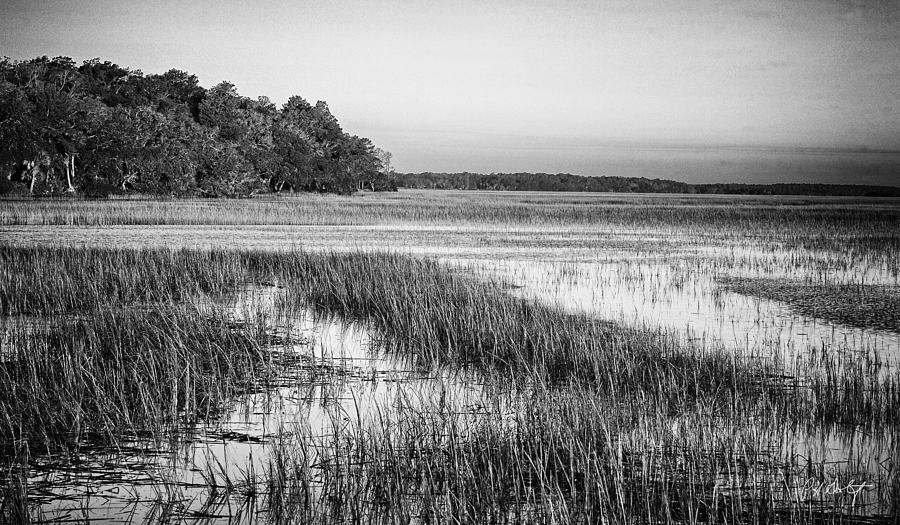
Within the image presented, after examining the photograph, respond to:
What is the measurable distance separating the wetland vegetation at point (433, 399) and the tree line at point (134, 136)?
34789 mm

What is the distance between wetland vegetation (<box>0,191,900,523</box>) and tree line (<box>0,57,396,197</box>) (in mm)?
34789

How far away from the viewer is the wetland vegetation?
14.4 ft

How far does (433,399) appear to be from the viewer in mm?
6469

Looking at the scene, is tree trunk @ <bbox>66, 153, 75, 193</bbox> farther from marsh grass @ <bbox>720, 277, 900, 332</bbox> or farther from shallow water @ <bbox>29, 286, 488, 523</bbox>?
shallow water @ <bbox>29, 286, 488, 523</bbox>

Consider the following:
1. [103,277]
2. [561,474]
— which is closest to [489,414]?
[561,474]

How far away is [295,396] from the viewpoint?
6.60m

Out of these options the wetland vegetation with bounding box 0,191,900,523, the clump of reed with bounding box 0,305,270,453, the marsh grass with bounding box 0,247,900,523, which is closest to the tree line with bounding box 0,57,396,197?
the wetland vegetation with bounding box 0,191,900,523

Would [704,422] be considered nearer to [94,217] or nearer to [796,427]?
[796,427]

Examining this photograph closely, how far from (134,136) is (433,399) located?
47750mm

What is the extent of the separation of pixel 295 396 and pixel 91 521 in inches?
101

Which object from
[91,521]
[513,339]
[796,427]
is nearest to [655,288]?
[513,339]

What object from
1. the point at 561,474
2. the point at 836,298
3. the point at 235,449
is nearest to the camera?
the point at 561,474
